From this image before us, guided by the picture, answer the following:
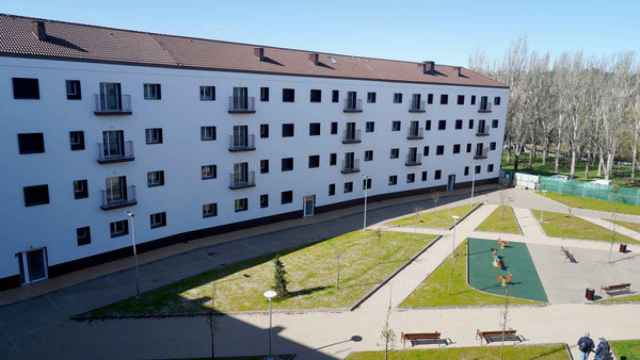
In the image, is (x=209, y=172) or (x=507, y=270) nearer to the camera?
(x=507, y=270)

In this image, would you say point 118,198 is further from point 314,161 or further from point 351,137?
point 351,137

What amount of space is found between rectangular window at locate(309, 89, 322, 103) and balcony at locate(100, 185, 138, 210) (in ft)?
53.7

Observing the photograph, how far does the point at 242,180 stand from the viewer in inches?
1373

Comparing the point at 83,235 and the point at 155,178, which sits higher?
the point at 155,178

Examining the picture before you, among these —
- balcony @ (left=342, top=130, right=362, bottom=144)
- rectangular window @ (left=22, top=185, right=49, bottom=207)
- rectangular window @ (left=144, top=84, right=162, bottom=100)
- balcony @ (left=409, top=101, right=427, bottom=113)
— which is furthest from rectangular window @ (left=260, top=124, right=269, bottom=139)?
balcony @ (left=409, top=101, right=427, bottom=113)

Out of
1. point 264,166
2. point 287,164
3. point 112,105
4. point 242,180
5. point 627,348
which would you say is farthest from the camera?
point 287,164

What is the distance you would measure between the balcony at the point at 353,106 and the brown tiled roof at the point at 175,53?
2.15 meters

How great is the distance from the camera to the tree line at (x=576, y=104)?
195ft

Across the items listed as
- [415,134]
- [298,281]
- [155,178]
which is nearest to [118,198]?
[155,178]

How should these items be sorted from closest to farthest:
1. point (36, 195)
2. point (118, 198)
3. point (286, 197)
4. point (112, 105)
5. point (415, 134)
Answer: point (36, 195), point (112, 105), point (118, 198), point (286, 197), point (415, 134)

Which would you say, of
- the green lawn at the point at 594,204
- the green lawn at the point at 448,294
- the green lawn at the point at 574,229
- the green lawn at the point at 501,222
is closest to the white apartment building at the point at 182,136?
the green lawn at the point at 501,222

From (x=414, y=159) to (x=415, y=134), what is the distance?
267 centimetres

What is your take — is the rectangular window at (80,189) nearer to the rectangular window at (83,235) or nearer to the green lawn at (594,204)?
the rectangular window at (83,235)

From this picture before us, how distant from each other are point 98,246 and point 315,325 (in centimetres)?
1545
